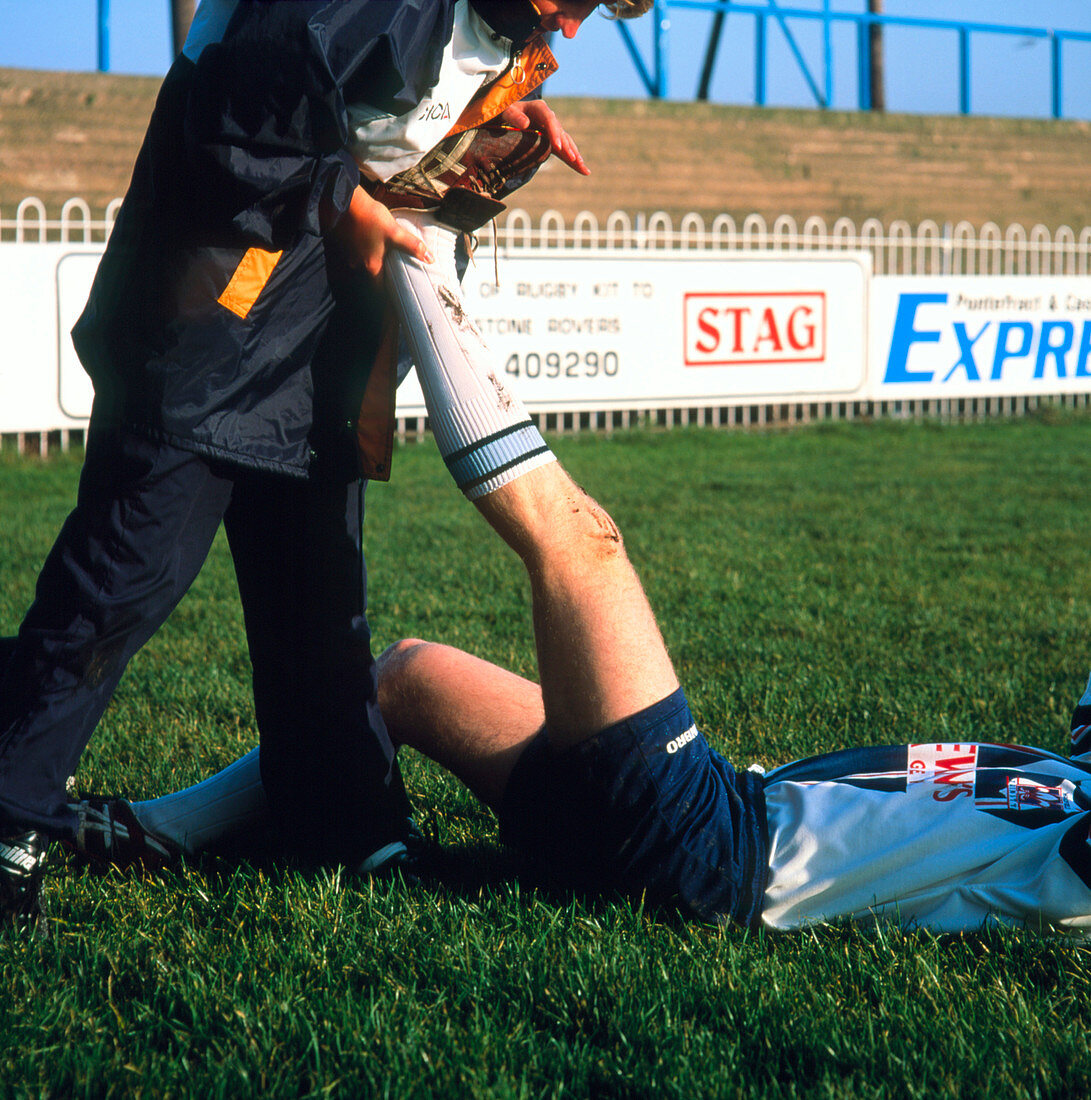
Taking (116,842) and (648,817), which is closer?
(648,817)

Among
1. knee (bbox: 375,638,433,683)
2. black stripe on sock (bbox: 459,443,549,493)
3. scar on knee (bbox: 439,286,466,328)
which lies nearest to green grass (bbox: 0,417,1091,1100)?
knee (bbox: 375,638,433,683)

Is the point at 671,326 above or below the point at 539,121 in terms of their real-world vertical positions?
above

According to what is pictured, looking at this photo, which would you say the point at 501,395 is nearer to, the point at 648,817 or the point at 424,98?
the point at 424,98

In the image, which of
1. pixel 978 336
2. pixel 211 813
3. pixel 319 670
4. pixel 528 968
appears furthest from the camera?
pixel 978 336

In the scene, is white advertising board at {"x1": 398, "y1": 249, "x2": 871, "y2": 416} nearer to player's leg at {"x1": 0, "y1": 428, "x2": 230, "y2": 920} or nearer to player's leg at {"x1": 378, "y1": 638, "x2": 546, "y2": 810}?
player's leg at {"x1": 378, "y1": 638, "x2": 546, "y2": 810}

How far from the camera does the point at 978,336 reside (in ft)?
43.4

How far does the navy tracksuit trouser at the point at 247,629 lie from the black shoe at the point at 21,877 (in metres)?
0.03

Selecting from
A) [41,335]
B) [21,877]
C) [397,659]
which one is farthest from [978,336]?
[21,877]

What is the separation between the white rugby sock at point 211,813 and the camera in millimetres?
2676

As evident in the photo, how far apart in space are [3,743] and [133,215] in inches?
37.9

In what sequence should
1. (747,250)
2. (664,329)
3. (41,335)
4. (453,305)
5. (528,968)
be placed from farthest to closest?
(747,250), (664,329), (41,335), (453,305), (528,968)

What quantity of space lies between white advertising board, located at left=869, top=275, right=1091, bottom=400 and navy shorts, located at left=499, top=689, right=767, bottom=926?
11.0 meters

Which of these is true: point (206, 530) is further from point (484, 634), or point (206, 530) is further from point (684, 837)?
point (484, 634)

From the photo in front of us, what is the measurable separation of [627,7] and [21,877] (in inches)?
78.6
